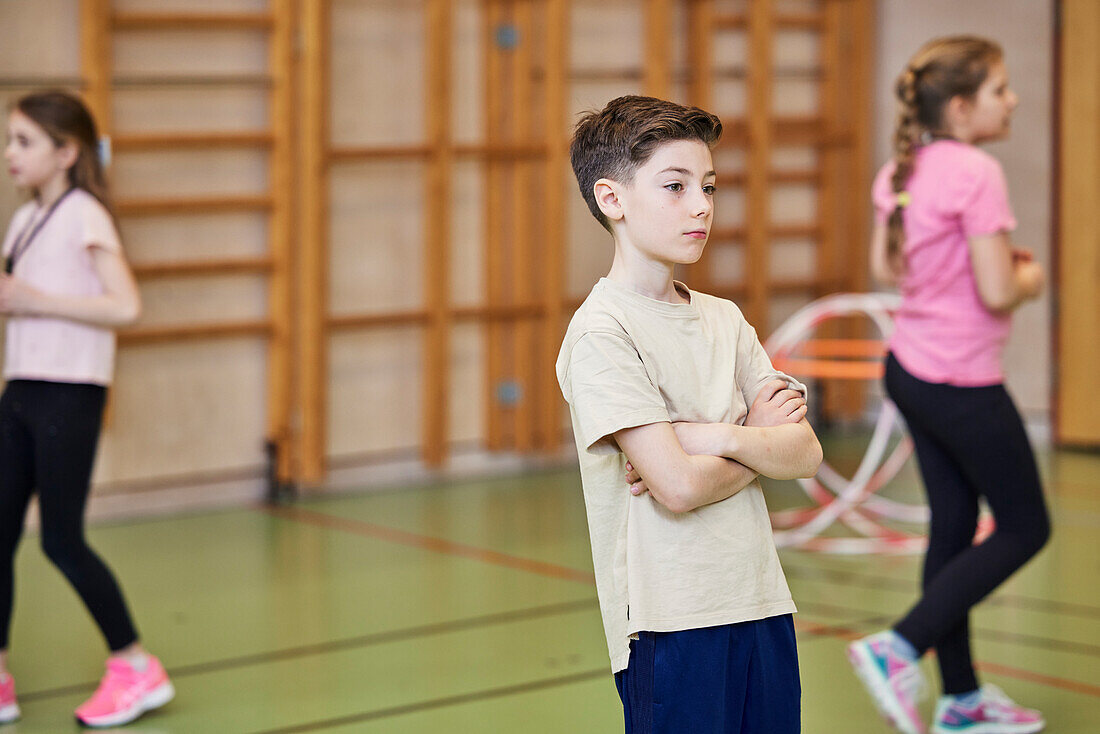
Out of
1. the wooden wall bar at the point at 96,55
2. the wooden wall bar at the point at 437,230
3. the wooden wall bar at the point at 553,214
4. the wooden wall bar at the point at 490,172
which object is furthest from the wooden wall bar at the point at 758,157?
the wooden wall bar at the point at 96,55

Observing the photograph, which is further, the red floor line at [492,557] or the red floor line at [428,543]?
the red floor line at [428,543]

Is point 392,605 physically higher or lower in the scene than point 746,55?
lower

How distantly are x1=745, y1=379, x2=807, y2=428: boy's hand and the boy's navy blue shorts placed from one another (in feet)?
0.77

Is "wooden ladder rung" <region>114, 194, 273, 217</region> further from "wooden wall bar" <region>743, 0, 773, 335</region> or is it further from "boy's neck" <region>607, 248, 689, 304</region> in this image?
"boy's neck" <region>607, 248, 689, 304</region>

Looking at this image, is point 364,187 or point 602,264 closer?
point 364,187

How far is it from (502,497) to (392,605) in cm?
162

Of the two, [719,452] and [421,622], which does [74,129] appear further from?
[719,452]

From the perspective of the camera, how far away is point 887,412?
200 inches

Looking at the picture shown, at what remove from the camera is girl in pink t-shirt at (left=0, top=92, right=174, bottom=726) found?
9.12 feet

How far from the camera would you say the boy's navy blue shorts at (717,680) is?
5.37 ft

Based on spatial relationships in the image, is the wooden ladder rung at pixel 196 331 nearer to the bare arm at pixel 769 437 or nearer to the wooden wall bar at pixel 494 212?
the wooden wall bar at pixel 494 212

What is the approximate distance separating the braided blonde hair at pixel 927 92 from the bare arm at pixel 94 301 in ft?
Result: 4.95

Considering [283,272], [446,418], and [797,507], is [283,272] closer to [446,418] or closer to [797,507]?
[446,418]

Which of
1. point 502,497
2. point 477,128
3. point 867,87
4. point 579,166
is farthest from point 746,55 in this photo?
point 579,166
